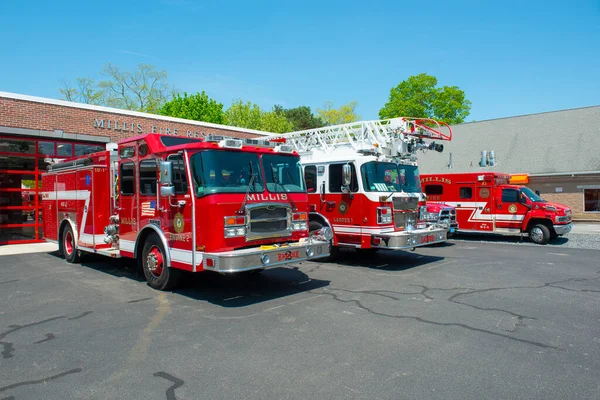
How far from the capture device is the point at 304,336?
546 centimetres

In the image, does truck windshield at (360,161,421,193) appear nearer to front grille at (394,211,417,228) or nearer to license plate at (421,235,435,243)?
front grille at (394,211,417,228)

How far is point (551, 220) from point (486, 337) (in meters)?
12.0

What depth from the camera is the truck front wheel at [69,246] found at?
427 inches

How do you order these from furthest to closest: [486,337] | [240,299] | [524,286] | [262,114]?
[262,114]
[524,286]
[240,299]
[486,337]

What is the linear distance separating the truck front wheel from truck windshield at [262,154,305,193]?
568cm

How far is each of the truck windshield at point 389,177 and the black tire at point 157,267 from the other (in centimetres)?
491

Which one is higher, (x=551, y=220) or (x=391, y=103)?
(x=391, y=103)

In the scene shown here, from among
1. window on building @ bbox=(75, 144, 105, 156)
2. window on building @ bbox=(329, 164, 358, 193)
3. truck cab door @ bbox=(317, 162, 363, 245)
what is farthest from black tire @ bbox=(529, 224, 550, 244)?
window on building @ bbox=(75, 144, 105, 156)

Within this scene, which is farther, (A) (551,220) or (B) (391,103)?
(B) (391,103)

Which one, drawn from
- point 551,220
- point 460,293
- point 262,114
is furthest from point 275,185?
point 262,114

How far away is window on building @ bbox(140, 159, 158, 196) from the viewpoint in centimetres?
789

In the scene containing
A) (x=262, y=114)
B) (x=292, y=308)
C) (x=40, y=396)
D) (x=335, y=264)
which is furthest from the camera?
(x=262, y=114)

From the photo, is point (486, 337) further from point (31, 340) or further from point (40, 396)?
point (31, 340)

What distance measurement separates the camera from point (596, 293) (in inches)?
Answer: 308
